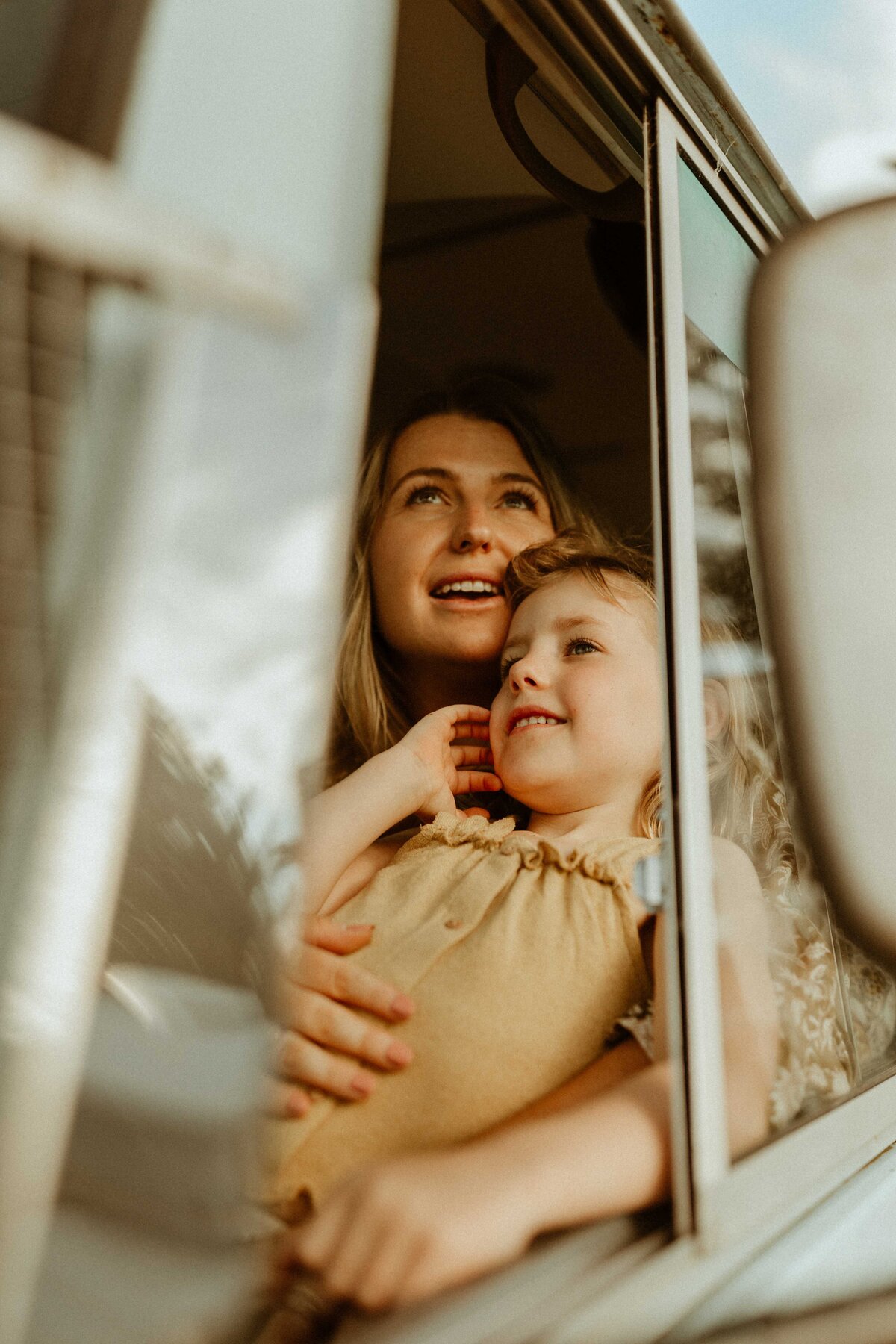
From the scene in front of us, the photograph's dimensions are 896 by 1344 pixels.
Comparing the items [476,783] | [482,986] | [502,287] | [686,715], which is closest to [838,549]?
[686,715]

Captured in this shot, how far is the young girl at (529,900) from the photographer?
98cm

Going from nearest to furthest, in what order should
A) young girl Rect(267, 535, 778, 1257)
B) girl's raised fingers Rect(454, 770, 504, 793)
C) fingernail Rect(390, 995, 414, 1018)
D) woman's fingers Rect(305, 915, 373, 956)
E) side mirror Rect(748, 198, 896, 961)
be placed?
side mirror Rect(748, 198, 896, 961) < young girl Rect(267, 535, 778, 1257) < fingernail Rect(390, 995, 414, 1018) < woman's fingers Rect(305, 915, 373, 956) < girl's raised fingers Rect(454, 770, 504, 793)

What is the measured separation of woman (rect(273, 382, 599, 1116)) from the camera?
69.0 inches

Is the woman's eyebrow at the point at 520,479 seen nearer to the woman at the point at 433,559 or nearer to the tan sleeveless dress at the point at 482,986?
the woman at the point at 433,559

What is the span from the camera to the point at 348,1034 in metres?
1.09

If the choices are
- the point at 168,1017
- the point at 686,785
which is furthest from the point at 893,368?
the point at 168,1017

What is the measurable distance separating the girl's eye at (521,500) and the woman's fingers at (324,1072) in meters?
1.12

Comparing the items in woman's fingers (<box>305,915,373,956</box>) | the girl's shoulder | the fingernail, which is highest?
the girl's shoulder

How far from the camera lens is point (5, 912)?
1.35ft

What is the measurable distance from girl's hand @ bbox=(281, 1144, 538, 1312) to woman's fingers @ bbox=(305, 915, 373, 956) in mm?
385

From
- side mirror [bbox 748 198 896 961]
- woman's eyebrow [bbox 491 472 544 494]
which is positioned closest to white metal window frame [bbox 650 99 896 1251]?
side mirror [bbox 748 198 896 961]

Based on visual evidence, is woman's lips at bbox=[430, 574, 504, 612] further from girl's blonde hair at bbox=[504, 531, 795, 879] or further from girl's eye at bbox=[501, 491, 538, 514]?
girl's blonde hair at bbox=[504, 531, 795, 879]

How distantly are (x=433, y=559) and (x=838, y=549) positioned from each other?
4.05ft

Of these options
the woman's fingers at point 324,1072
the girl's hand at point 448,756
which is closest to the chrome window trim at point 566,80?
the girl's hand at point 448,756
